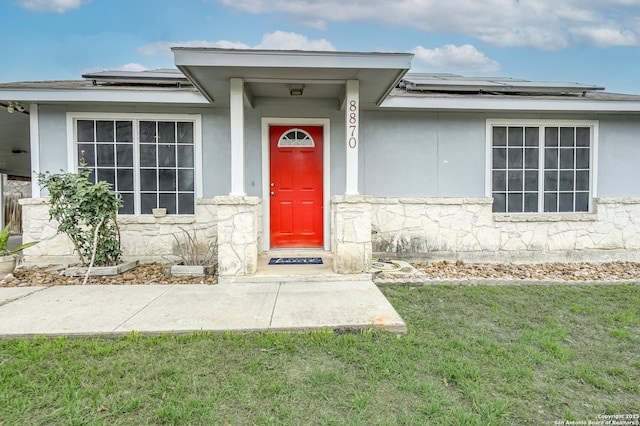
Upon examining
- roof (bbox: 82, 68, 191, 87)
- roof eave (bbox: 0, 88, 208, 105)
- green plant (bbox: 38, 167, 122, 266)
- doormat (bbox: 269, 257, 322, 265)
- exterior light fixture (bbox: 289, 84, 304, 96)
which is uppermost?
roof (bbox: 82, 68, 191, 87)

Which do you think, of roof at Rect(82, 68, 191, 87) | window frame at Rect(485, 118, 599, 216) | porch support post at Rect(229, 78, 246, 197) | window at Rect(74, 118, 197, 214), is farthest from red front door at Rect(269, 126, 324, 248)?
window frame at Rect(485, 118, 599, 216)

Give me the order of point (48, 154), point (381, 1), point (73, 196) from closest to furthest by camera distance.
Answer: point (73, 196) → point (48, 154) → point (381, 1)

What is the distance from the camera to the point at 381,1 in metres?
12.9

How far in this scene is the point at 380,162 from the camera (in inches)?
244

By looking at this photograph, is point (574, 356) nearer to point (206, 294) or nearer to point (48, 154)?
point (206, 294)

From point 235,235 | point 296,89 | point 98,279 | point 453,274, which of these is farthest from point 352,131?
point 98,279

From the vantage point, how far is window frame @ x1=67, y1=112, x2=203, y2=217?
18.9 ft

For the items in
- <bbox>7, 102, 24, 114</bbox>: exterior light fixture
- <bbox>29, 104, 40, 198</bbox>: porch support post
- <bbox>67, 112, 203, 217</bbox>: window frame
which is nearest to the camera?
<bbox>7, 102, 24, 114</bbox>: exterior light fixture

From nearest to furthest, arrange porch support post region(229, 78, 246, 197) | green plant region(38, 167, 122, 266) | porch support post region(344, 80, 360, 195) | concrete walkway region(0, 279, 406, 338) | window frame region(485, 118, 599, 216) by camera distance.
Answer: concrete walkway region(0, 279, 406, 338), porch support post region(229, 78, 246, 197), porch support post region(344, 80, 360, 195), green plant region(38, 167, 122, 266), window frame region(485, 118, 599, 216)

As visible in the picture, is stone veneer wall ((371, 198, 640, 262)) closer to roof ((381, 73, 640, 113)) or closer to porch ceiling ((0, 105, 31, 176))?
roof ((381, 73, 640, 113))

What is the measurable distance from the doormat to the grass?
7.28 ft

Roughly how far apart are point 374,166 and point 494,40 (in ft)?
61.4

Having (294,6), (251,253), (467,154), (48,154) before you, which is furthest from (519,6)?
(48,154)

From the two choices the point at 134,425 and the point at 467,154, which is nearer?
the point at 134,425
